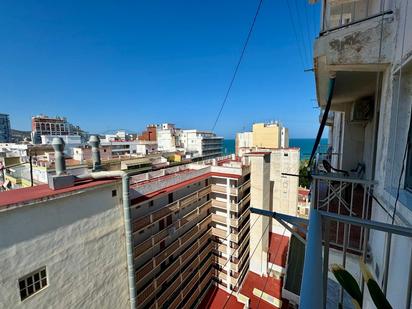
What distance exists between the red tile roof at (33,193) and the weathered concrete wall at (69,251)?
169mm

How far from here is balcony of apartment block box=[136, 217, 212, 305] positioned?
26.9 feet

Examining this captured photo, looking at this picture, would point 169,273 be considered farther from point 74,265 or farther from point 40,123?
point 40,123

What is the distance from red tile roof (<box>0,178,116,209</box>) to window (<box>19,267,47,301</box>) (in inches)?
66.0

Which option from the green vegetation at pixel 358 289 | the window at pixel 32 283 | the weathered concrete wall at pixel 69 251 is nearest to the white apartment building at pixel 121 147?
the weathered concrete wall at pixel 69 251

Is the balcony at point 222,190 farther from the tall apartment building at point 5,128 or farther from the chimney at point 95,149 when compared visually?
the tall apartment building at point 5,128

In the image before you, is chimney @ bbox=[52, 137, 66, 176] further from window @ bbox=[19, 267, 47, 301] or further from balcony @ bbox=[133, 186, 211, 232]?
balcony @ bbox=[133, 186, 211, 232]

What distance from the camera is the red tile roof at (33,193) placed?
3.85 metres

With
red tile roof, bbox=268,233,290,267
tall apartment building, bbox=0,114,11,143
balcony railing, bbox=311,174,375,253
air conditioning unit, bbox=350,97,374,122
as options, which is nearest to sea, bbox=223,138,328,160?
air conditioning unit, bbox=350,97,374,122

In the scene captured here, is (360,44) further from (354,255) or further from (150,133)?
(150,133)

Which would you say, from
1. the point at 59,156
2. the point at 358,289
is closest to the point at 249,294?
the point at 59,156

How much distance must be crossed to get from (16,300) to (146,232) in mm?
4873

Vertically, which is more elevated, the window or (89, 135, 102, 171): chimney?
(89, 135, 102, 171): chimney

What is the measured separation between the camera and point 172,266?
9.62 meters

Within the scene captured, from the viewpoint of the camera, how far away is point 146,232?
8.62m
